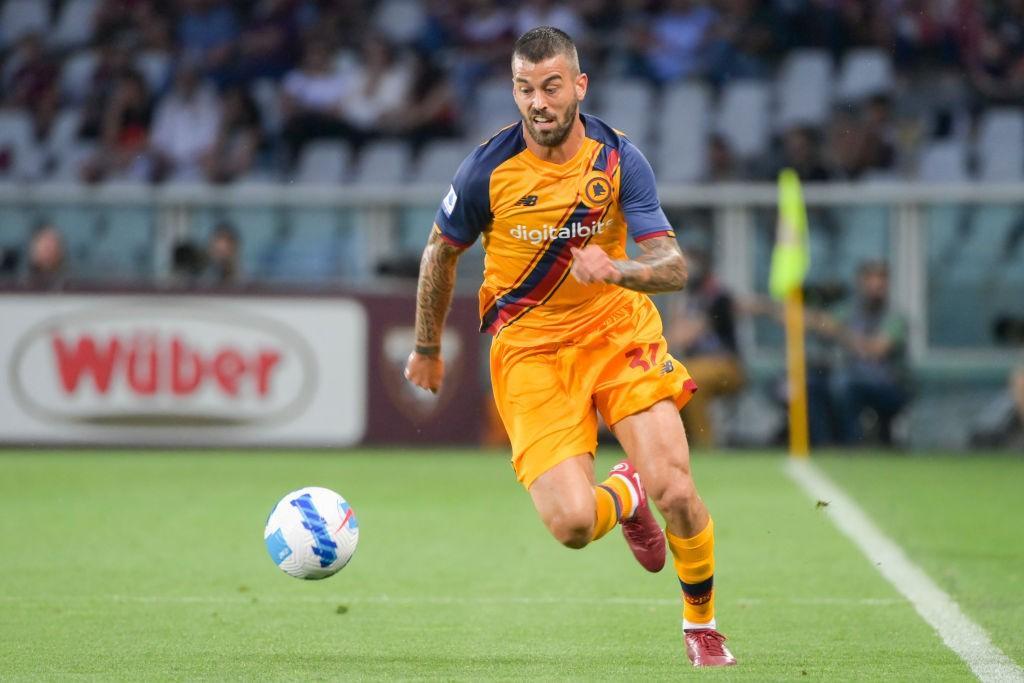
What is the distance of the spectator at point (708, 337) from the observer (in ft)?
51.2

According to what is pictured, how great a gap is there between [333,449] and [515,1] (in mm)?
6273

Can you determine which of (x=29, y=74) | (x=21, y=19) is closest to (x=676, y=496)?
(x=29, y=74)

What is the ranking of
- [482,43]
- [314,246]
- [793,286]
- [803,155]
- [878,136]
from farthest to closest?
[482,43]
[878,136]
[803,155]
[314,246]
[793,286]

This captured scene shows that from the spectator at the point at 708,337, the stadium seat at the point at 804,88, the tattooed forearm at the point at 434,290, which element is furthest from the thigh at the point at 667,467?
the stadium seat at the point at 804,88

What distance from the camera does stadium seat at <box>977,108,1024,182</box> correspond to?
17547mm

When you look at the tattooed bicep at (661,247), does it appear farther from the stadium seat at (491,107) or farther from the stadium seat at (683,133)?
the stadium seat at (491,107)

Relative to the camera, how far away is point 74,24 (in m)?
20.8

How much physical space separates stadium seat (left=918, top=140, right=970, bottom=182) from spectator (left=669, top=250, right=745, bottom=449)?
3.06 m

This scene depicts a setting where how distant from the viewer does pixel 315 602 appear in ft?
25.1

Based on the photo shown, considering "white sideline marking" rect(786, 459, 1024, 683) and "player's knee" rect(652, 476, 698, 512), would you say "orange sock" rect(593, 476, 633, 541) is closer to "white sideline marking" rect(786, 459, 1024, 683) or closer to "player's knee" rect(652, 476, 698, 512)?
"player's knee" rect(652, 476, 698, 512)

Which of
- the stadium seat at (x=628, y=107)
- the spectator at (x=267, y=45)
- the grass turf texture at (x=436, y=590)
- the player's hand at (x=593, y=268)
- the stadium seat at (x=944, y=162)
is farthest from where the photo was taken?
the spectator at (x=267, y=45)

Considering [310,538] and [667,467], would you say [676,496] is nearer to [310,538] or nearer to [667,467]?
[667,467]

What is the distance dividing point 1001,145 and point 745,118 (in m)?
2.57

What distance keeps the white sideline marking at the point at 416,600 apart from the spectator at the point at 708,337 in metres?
7.91
